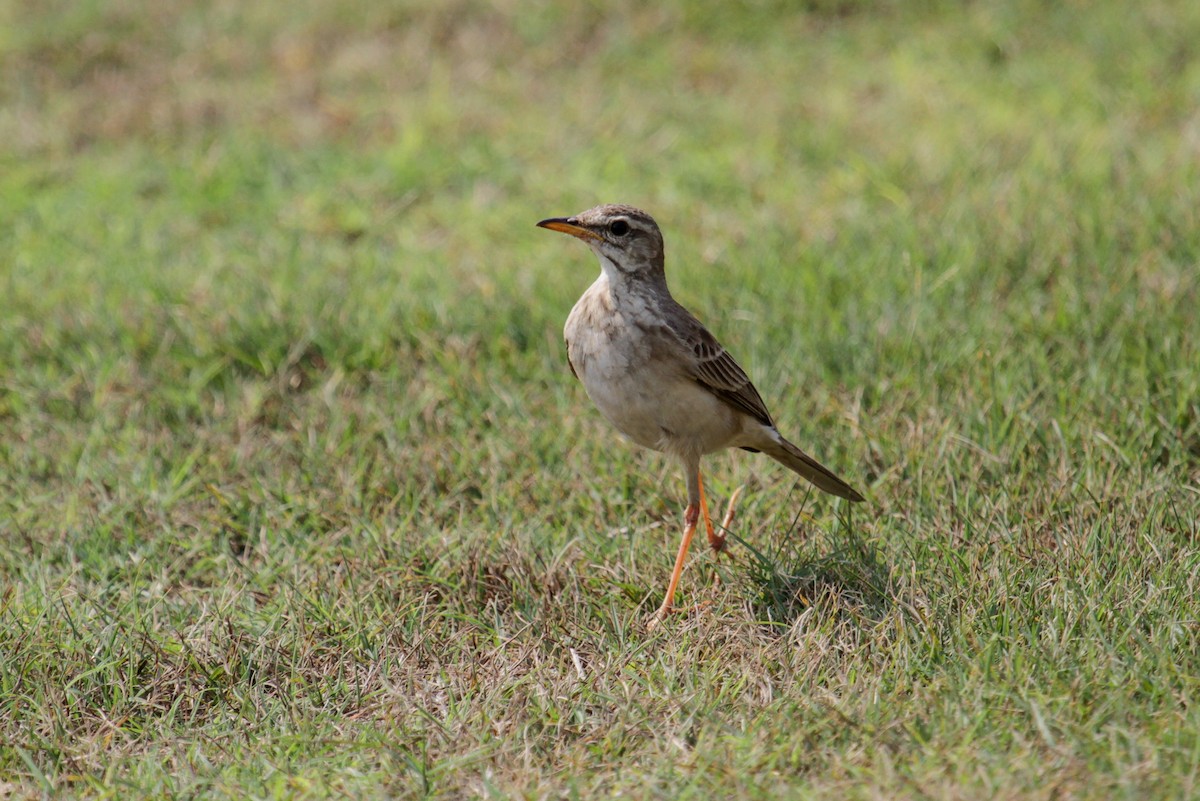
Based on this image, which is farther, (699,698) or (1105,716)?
(699,698)

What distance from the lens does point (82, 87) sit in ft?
35.6

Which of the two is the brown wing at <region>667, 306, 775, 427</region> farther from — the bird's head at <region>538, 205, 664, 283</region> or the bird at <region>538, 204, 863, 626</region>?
the bird's head at <region>538, 205, 664, 283</region>

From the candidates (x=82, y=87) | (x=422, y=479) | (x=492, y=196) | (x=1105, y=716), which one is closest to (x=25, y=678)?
(x=422, y=479)

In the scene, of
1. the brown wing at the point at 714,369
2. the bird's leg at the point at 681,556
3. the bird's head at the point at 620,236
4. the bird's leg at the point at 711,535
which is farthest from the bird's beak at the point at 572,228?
the bird's leg at the point at 681,556

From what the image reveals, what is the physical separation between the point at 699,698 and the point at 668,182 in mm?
5190

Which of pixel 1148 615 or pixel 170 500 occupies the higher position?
pixel 1148 615

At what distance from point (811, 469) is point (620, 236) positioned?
1.14 m

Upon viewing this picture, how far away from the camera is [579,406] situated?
633 cm

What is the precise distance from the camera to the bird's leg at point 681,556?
4777mm

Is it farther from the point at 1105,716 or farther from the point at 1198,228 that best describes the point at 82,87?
the point at 1105,716

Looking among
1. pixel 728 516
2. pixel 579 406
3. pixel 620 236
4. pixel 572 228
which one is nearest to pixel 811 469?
pixel 728 516

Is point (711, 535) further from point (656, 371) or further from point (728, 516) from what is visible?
point (656, 371)

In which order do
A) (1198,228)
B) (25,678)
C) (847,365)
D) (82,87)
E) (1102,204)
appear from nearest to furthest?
(25,678), (847,365), (1198,228), (1102,204), (82,87)

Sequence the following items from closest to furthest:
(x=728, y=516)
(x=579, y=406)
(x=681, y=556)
Result: (x=681, y=556) → (x=728, y=516) → (x=579, y=406)
